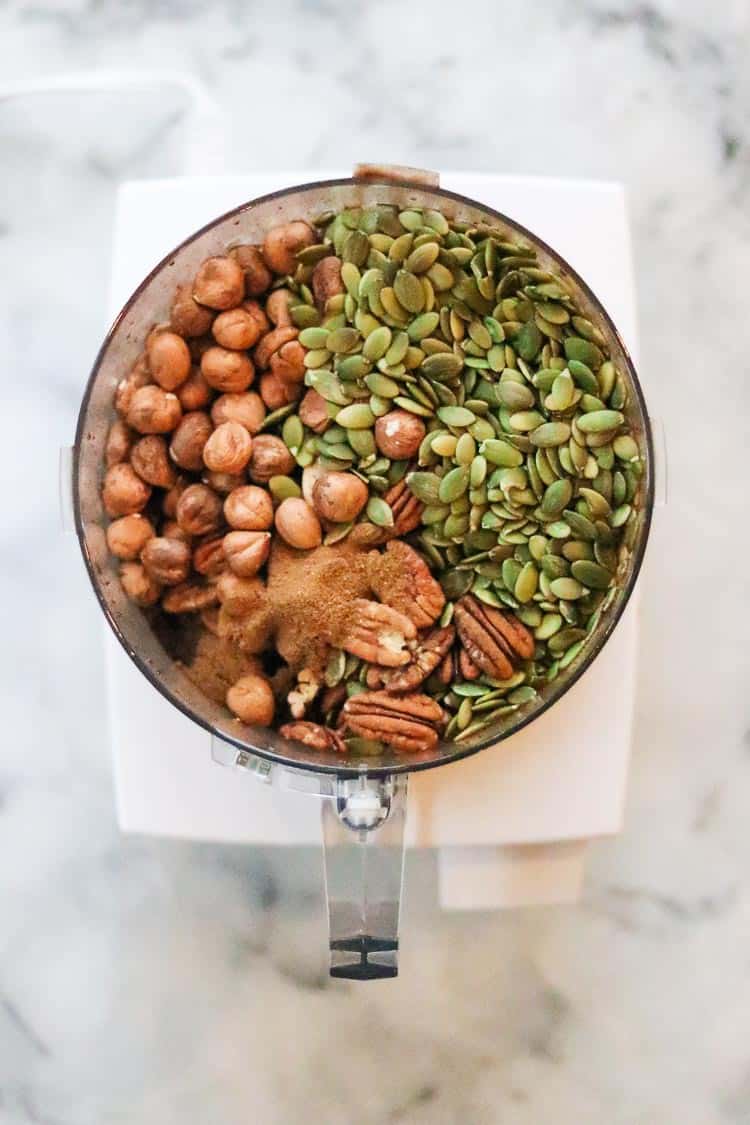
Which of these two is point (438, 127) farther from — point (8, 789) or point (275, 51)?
point (8, 789)

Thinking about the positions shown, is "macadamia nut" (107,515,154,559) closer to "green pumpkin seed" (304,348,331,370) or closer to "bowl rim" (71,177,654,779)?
"bowl rim" (71,177,654,779)

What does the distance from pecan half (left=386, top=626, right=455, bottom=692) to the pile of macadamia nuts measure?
7 centimetres

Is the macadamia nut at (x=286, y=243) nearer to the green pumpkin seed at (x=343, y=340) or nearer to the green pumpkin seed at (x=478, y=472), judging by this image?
the green pumpkin seed at (x=343, y=340)

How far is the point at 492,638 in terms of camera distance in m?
0.57

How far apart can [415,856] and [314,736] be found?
10.2 inches

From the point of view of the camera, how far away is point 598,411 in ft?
1.87

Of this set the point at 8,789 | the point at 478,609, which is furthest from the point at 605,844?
the point at 8,789

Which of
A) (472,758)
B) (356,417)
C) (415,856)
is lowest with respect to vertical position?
(415,856)

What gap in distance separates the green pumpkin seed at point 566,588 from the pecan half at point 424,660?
0.19ft

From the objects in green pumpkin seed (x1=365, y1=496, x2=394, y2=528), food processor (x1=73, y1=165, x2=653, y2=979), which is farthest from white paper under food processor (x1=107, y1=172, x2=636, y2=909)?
green pumpkin seed (x1=365, y1=496, x2=394, y2=528)

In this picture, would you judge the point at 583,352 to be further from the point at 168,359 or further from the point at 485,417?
the point at 168,359

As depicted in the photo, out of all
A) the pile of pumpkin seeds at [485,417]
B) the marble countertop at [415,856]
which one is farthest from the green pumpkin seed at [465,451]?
the marble countertop at [415,856]

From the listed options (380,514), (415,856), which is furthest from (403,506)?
(415,856)

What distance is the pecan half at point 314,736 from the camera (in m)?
0.58
